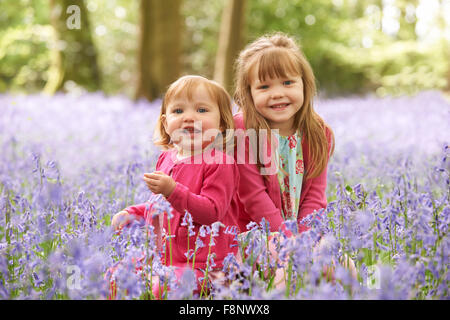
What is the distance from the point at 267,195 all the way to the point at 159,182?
0.79m

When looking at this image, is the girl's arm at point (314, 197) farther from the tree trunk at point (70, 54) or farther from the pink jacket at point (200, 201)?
the tree trunk at point (70, 54)

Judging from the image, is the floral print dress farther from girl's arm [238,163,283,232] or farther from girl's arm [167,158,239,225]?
girl's arm [167,158,239,225]

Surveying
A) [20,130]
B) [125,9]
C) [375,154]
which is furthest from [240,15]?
[125,9]

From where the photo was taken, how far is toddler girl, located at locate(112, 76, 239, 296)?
240 centimetres

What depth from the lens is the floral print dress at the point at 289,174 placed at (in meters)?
2.96

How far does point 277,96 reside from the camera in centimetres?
279

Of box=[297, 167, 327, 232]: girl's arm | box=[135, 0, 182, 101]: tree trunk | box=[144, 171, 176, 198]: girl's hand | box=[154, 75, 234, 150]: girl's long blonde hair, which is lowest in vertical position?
box=[297, 167, 327, 232]: girl's arm

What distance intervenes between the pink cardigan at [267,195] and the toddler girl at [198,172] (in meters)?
0.12

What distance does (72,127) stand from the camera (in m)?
7.28

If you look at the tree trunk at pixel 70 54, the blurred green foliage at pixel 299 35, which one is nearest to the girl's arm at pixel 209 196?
the tree trunk at pixel 70 54

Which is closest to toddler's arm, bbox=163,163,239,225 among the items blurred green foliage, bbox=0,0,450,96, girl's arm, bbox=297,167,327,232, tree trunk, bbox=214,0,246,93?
girl's arm, bbox=297,167,327,232

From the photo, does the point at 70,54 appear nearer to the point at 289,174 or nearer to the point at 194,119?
the point at 289,174

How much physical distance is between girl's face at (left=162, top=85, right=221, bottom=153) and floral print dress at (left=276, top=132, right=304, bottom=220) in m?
0.57

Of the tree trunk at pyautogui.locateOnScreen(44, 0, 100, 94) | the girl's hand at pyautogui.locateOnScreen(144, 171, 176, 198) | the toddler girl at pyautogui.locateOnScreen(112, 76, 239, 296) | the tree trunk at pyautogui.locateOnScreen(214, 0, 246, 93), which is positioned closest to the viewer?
→ the girl's hand at pyautogui.locateOnScreen(144, 171, 176, 198)
